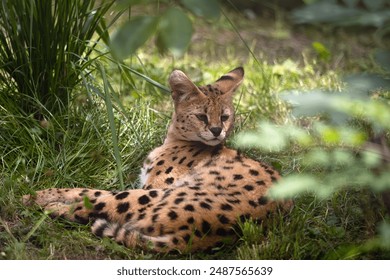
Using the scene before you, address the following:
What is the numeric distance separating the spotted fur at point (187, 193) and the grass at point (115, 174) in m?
0.06

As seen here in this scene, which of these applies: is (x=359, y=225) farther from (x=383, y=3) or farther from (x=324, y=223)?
(x=383, y=3)

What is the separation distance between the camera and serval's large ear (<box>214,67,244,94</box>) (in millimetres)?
3756

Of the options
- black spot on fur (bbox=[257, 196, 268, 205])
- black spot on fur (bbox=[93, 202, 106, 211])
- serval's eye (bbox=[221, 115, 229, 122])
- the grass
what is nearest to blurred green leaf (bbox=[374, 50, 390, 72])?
the grass

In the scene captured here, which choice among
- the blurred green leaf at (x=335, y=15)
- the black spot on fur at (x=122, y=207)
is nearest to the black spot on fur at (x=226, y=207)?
the black spot on fur at (x=122, y=207)

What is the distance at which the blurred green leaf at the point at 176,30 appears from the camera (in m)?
1.58

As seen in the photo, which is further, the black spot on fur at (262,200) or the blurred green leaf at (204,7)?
the black spot on fur at (262,200)

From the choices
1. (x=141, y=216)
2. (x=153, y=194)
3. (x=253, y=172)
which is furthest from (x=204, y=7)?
(x=253, y=172)

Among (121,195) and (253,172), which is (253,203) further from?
(121,195)

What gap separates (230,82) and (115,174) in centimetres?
81

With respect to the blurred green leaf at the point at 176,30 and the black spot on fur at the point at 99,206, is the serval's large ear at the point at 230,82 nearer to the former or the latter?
the black spot on fur at the point at 99,206

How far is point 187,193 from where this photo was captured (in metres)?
3.08

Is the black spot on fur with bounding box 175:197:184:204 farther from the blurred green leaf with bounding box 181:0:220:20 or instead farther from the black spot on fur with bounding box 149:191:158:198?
the blurred green leaf with bounding box 181:0:220:20

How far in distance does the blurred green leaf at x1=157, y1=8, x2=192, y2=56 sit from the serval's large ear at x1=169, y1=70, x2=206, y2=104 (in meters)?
2.00

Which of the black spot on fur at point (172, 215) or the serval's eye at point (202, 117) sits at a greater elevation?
the serval's eye at point (202, 117)
